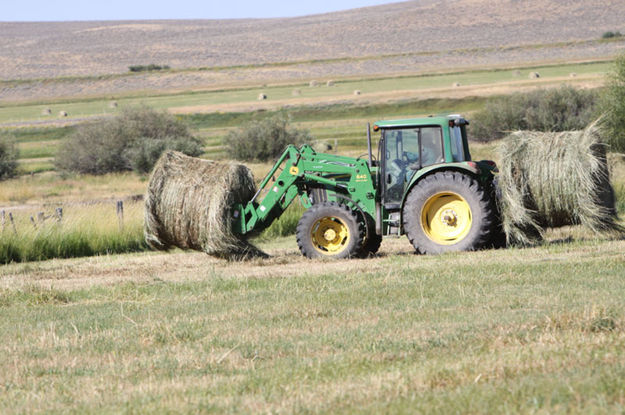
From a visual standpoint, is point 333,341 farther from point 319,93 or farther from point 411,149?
point 319,93

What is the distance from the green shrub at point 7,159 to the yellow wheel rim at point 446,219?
106ft

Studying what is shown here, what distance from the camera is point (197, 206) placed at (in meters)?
14.8

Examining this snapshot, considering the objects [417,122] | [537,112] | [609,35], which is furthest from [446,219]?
[609,35]

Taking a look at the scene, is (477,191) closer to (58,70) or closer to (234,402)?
(234,402)

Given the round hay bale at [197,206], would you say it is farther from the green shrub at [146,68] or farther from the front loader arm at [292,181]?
the green shrub at [146,68]

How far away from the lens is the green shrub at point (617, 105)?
30.9 metres

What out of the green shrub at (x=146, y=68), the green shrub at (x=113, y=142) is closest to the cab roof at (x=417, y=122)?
the green shrub at (x=113, y=142)

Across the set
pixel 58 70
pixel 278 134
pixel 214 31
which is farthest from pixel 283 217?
pixel 214 31

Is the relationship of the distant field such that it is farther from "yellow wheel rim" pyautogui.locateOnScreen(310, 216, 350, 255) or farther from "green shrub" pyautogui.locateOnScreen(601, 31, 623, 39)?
"yellow wheel rim" pyautogui.locateOnScreen(310, 216, 350, 255)

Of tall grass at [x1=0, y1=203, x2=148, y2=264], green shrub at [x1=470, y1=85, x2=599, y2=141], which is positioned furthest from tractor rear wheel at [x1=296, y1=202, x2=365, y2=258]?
green shrub at [x1=470, y1=85, x2=599, y2=141]

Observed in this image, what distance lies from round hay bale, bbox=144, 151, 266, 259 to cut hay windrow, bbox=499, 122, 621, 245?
13.8ft

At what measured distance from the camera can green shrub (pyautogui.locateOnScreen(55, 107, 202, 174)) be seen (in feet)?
144

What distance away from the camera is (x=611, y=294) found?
9289mm

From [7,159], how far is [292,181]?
103ft
